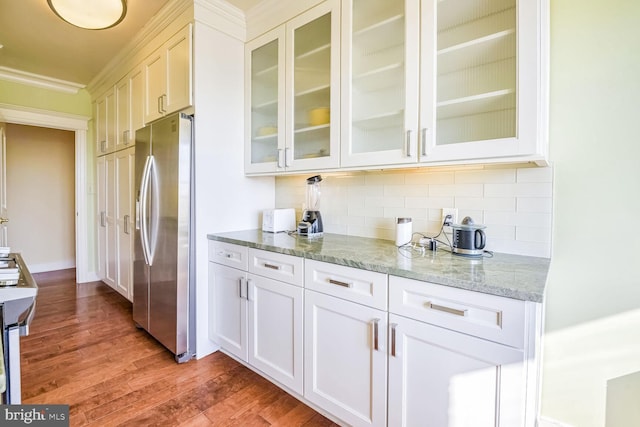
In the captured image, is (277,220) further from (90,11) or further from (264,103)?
(90,11)

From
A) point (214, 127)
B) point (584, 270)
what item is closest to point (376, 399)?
point (584, 270)

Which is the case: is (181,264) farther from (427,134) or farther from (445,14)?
(445,14)

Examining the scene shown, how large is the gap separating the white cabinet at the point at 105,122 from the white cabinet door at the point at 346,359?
3219 mm

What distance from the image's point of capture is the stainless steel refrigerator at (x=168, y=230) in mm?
2062

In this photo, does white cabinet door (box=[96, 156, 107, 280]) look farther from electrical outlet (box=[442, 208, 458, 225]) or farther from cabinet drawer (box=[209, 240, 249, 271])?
electrical outlet (box=[442, 208, 458, 225])

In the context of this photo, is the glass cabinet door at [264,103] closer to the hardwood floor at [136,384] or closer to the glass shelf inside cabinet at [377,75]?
the glass shelf inside cabinet at [377,75]

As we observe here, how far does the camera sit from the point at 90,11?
178cm

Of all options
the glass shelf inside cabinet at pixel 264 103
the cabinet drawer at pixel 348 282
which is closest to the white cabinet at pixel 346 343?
the cabinet drawer at pixel 348 282

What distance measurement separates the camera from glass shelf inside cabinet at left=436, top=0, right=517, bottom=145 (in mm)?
1322

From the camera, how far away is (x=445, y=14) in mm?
1453

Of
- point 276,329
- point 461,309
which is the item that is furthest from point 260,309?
point 461,309

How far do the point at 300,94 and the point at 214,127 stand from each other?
2.25 ft

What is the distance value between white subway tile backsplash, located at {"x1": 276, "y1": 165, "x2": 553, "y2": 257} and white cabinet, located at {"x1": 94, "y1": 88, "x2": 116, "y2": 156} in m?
2.46

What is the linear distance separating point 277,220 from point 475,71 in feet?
5.16
